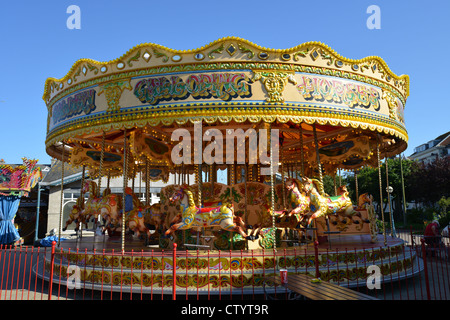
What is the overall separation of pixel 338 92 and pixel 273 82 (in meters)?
1.71

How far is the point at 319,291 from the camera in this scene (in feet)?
15.2

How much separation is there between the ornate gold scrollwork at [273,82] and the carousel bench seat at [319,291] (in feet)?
12.8

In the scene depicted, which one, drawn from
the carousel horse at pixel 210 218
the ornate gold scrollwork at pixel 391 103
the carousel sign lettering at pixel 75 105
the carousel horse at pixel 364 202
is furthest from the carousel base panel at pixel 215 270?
the ornate gold scrollwork at pixel 391 103

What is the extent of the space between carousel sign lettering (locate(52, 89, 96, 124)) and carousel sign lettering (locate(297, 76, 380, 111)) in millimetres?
5247

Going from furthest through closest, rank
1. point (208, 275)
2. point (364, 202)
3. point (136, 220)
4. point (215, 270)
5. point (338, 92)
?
point (364, 202), point (136, 220), point (338, 92), point (215, 270), point (208, 275)

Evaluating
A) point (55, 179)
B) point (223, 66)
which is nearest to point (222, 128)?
point (223, 66)

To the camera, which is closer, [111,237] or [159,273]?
[159,273]

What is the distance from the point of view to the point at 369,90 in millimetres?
8477

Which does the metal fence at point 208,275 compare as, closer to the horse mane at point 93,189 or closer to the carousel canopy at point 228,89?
the horse mane at point 93,189

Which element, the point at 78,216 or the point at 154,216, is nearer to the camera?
the point at 154,216

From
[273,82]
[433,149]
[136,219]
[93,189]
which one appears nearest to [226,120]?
[273,82]

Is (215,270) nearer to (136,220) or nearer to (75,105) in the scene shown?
(136,220)

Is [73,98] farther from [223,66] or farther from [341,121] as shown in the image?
[341,121]
